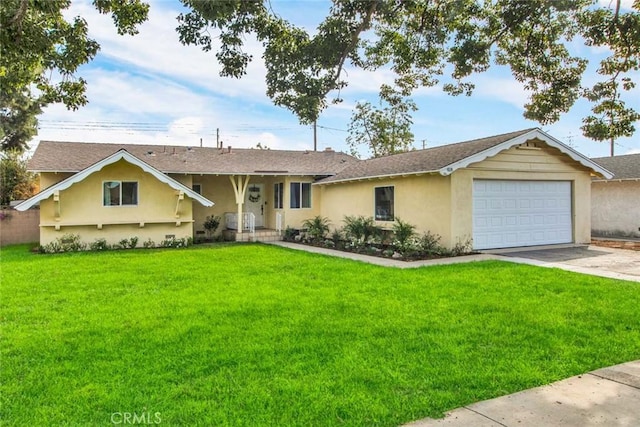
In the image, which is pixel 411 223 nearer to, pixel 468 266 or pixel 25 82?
pixel 468 266

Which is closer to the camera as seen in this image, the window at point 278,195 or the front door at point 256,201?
the window at point 278,195

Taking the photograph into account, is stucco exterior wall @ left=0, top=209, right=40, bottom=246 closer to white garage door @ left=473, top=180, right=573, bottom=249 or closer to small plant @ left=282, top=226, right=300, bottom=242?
small plant @ left=282, top=226, right=300, bottom=242

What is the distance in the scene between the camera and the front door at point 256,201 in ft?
66.5

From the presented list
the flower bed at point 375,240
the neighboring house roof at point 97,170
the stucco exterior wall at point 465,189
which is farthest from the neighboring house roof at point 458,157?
the neighboring house roof at point 97,170

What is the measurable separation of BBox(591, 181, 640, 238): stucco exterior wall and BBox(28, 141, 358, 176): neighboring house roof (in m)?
11.8

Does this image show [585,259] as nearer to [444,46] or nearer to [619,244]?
[619,244]

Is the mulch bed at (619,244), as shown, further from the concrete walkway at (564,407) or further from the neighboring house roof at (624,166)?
the concrete walkway at (564,407)

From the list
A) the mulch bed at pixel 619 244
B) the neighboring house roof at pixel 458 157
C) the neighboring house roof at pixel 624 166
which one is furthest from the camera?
the neighboring house roof at pixel 624 166

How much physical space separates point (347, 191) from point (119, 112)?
1966 cm

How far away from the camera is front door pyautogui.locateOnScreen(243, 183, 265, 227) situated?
20.3m

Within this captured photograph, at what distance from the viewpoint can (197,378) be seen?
3957 mm

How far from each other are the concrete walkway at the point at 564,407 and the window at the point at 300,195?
15.9 meters

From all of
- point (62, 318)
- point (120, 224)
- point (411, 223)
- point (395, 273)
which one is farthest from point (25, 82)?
point (411, 223)

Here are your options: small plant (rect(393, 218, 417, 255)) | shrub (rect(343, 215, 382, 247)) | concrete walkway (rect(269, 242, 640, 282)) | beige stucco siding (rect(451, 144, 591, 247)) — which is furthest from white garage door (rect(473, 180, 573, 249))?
shrub (rect(343, 215, 382, 247))
